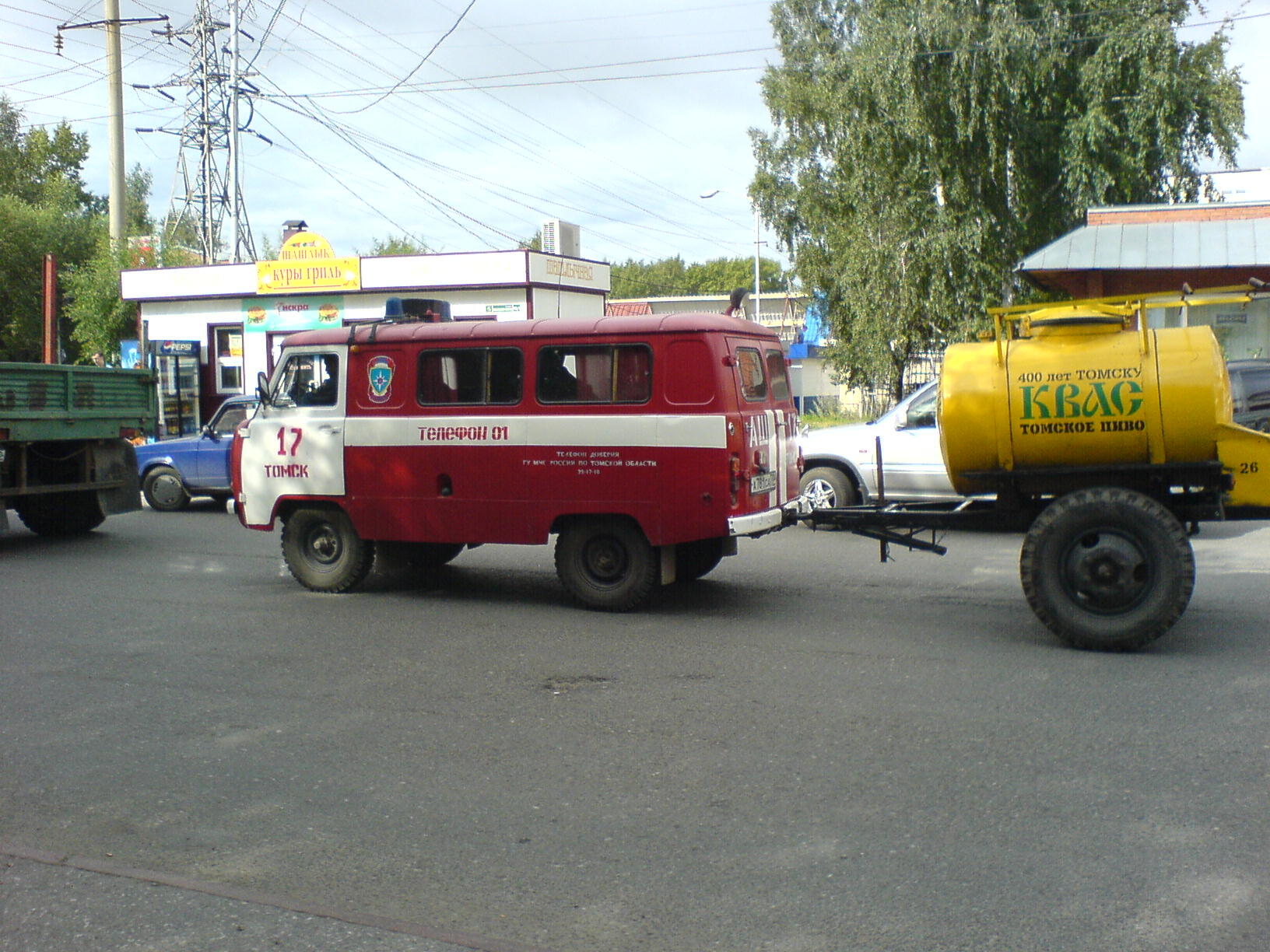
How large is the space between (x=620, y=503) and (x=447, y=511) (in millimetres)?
1539

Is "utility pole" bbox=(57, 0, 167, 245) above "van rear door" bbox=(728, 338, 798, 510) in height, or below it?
above

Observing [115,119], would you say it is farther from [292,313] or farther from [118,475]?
[118,475]

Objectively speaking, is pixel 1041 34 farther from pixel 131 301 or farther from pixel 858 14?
pixel 131 301

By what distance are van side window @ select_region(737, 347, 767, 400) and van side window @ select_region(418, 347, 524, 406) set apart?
168cm

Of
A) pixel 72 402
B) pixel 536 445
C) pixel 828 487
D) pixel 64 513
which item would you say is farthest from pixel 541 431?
pixel 64 513

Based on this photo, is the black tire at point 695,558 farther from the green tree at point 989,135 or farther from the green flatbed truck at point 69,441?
the green tree at point 989,135

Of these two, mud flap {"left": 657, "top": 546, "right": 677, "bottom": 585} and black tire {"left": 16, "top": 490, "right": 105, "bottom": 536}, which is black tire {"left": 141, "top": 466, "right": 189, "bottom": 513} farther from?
mud flap {"left": 657, "top": 546, "right": 677, "bottom": 585}

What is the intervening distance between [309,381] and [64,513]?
6152 mm

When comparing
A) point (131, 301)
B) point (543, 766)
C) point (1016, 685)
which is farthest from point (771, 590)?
point (131, 301)

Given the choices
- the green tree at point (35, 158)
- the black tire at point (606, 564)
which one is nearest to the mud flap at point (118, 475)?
the black tire at point (606, 564)

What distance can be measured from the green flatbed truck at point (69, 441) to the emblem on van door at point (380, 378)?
5149mm

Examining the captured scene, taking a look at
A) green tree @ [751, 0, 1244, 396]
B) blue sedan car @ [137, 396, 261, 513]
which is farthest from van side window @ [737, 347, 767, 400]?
green tree @ [751, 0, 1244, 396]

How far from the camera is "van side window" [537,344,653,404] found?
8945 mm

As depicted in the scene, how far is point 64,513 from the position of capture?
14570mm
